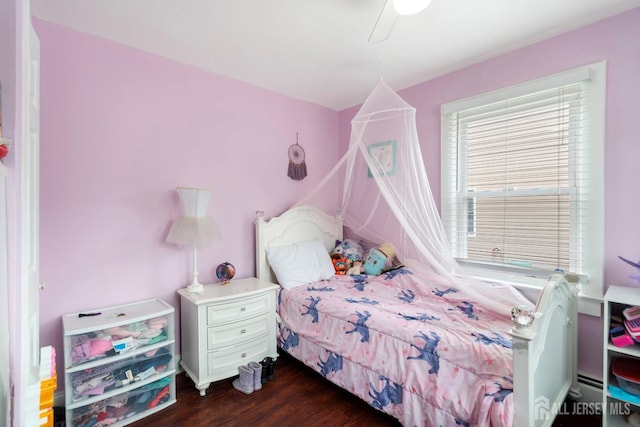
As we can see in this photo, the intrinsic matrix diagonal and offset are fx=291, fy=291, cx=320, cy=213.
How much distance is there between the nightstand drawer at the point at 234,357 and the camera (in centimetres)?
225

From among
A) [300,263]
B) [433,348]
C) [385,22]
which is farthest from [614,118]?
[300,263]

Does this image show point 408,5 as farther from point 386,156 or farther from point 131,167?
point 131,167

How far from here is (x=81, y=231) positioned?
6.92 ft

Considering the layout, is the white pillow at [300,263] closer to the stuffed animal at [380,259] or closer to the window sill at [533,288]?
the stuffed animal at [380,259]

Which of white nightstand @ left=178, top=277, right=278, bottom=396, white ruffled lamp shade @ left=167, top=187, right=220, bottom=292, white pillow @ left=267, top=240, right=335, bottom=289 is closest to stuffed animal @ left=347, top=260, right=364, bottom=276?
white pillow @ left=267, top=240, right=335, bottom=289

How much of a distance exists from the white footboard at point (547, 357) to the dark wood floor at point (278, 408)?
36 centimetres

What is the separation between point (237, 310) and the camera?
2.37m

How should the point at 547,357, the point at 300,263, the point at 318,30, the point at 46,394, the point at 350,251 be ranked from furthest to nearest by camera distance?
the point at 350,251
the point at 300,263
the point at 318,30
the point at 547,357
the point at 46,394

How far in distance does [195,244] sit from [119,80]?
4.57ft

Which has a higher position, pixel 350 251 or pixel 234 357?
pixel 350 251

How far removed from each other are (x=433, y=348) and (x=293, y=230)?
73.9 inches

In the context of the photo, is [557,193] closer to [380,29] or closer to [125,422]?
[380,29]

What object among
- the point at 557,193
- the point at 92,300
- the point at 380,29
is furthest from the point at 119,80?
the point at 557,193

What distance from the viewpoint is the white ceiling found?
1.86m
